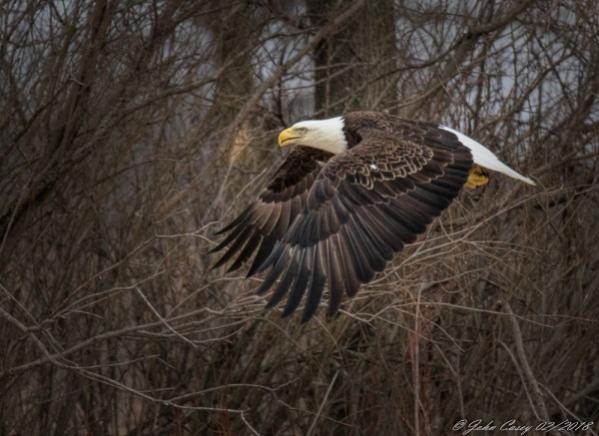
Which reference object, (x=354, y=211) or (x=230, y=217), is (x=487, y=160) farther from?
(x=230, y=217)

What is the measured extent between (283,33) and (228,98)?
1.79 feet

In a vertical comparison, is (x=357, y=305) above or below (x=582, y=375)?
above

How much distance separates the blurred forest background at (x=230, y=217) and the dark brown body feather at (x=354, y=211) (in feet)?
0.82

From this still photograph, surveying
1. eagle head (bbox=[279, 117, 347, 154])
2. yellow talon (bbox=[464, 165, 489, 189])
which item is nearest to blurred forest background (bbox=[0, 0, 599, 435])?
yellow talon (bbox=[464, 165, 489, 189])

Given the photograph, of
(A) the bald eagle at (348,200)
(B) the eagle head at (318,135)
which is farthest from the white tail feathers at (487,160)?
(B) the eagle head at (318,135)

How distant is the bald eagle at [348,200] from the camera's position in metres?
5.21

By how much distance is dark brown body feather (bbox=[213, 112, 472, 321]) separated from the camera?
5188mm

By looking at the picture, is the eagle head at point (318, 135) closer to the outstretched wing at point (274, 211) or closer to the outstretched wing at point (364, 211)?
the outstretched wing at point (274, 211)

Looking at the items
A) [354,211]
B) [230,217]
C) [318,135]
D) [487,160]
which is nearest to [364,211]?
[354,211]

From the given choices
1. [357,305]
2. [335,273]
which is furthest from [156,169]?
[335,273]

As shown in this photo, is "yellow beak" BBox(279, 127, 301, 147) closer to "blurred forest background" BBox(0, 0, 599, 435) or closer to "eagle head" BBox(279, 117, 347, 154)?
"eagle head" BBox(279, 117, 347, 154)

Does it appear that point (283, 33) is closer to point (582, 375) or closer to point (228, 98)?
point (228, 98)

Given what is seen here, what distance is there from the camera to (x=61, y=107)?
5879mm

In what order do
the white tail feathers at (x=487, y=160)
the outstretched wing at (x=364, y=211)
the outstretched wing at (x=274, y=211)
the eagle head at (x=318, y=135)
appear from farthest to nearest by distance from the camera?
1. the eagle head at (x=318, y=135)
2. the outstretched wing at (x=274, y=211)
3. the white tail feathers at (x=487, y=160)
4. the outstretched wing at (x=364, y=211)
